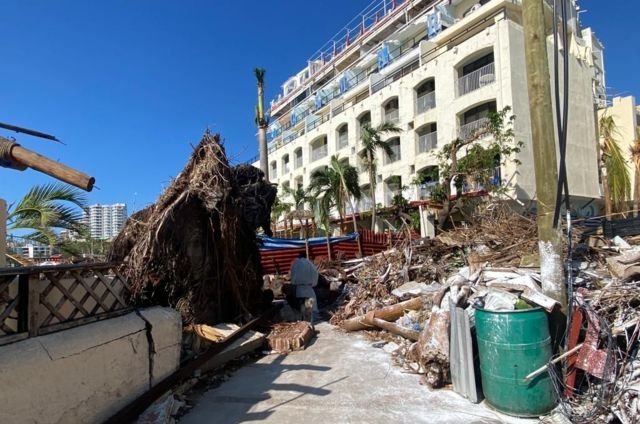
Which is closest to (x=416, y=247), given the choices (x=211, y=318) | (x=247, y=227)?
(x=247, y=227)

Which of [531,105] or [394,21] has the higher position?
[394,21]

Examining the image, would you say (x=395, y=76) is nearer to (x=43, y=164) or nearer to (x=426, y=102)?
(x=426, y=102)

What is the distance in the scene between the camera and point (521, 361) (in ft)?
14.4

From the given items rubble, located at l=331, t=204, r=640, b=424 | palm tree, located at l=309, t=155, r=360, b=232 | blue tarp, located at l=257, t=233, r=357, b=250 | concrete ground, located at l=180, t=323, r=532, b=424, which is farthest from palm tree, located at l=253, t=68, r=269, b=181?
concrete ground, located at l=180, t=323, r=532, b=424

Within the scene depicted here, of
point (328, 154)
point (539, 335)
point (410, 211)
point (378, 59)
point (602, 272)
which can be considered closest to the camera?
point (539, 335)

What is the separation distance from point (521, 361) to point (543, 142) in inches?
106

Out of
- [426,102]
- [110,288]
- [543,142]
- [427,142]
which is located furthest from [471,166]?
[110,288]

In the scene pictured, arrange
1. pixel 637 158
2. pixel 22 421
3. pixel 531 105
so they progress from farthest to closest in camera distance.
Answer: pixel 637 158
pixel 531 105
pixel 22 421

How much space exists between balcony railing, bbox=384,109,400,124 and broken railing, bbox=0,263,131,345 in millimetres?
27272

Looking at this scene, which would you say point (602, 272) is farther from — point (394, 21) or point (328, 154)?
point (394, 21)

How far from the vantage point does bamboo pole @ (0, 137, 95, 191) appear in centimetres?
207

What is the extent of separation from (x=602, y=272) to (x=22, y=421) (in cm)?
757

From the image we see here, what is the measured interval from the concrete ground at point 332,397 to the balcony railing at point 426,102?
23357mm

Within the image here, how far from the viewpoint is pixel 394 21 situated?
122 ft
